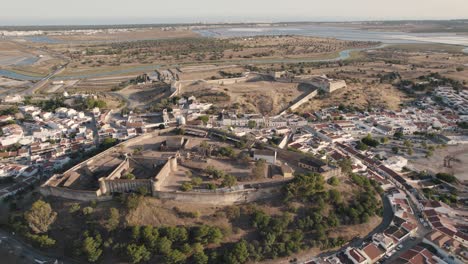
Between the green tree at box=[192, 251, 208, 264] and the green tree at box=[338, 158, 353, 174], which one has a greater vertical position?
the green tree at box=[338, 158, 353, 174]

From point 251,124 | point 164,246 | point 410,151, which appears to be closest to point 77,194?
point 164,246

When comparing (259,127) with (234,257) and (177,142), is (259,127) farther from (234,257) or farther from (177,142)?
(234,257)

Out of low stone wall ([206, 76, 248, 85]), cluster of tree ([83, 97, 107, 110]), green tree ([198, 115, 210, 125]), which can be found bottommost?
green tree ([198, 115, 210, 125])

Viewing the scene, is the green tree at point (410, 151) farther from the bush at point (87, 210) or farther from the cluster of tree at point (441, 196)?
the bush at point (87, 210)

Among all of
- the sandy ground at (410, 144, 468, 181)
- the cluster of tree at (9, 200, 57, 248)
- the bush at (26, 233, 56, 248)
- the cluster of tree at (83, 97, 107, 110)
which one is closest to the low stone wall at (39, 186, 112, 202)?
the cluster of tree at (9, 200, 57, 248)

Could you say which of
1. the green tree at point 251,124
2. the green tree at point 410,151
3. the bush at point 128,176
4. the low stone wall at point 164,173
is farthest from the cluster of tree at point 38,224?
the green tree at point 410,151

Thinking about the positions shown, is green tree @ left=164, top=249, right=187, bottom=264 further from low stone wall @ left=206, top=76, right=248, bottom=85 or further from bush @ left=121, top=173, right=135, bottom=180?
low stone wall @ left=206, top=76, right=248, bottom=85

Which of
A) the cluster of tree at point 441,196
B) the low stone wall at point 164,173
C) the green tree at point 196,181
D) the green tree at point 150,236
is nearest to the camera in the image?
the green tree at point 150,236
